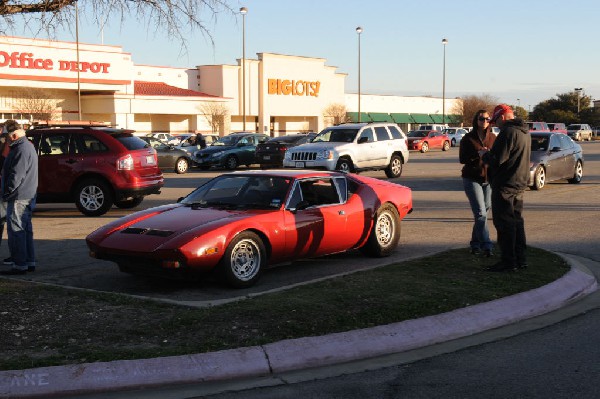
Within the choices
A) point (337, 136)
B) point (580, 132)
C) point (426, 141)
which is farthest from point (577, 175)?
point (580, 132)

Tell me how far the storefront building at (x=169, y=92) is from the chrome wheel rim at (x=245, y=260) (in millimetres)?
32285

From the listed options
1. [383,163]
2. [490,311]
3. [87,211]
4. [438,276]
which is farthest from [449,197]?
[490,311]

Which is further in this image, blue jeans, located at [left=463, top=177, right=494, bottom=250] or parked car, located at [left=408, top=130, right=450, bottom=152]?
parked car, located at [left=408, top=130, right=450, bottom=152]

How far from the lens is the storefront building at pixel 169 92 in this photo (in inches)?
1813

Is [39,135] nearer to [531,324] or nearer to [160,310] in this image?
[160,310]

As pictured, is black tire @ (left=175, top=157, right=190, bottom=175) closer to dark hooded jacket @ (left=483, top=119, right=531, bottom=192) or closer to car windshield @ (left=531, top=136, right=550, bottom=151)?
car windshield @ (left=531, top=136, right=550, bottom=151)

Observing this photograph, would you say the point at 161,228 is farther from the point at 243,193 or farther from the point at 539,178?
the point at 539,178

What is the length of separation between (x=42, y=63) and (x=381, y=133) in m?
30.1

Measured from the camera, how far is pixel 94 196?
578 inches

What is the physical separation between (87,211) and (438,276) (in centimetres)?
884

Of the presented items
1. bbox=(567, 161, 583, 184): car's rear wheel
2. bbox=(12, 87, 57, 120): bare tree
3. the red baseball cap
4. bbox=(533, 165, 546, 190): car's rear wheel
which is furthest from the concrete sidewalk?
bbox=(12, 87, 57, 120): bare tree

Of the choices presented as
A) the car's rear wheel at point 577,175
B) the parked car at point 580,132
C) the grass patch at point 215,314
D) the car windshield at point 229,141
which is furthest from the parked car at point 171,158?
the parked car at point 580,132

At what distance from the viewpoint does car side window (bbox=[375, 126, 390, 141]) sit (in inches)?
965

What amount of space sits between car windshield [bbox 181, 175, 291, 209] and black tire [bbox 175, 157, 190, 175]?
66.8 feet
